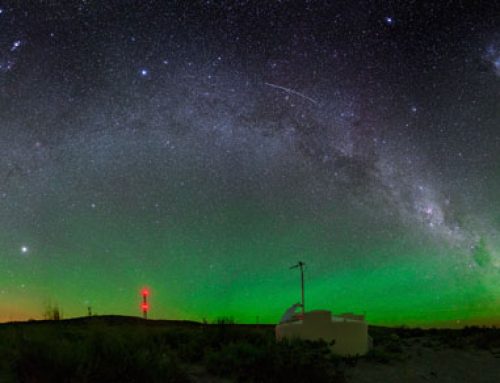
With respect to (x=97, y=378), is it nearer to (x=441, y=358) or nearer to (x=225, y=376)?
(x=225, y=376)

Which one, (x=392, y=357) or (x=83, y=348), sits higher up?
(x=83, y=348)

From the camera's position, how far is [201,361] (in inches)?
462

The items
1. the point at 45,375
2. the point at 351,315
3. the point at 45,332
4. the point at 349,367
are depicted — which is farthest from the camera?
the point at 351,315

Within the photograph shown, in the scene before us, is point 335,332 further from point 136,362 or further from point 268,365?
point 136,362

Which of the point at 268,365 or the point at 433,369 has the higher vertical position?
the point at 268,365

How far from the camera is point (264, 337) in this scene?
50.3 feet

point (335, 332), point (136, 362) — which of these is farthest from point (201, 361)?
point (335, 332)

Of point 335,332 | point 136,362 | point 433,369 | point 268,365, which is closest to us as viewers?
point 136,362

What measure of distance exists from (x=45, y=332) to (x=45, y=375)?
13.3 ft

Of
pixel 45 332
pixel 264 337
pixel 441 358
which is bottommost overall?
pixel 441 358

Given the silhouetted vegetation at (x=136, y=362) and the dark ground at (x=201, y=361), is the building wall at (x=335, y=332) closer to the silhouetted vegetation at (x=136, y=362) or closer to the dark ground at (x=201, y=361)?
the dark ground at (x=201, y=361)

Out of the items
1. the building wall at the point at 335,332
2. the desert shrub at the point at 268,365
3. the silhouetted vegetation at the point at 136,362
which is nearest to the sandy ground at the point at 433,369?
the silhouetted vegetation at the point at 136,362

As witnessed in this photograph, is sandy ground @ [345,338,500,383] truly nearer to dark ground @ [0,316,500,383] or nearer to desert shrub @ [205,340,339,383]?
dark ground @ [0,316,500,383]

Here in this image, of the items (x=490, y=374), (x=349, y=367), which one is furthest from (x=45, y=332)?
(x=490, y=374)
